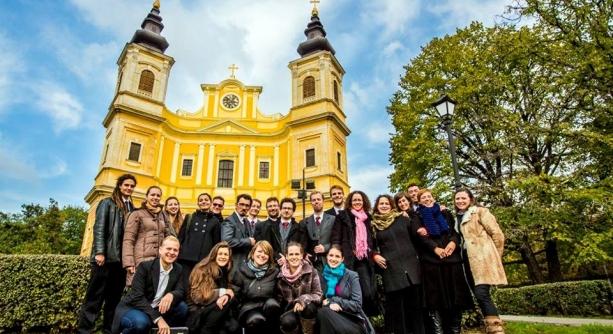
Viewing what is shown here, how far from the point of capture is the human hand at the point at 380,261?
4.57 metres

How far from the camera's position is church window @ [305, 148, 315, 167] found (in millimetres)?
24719

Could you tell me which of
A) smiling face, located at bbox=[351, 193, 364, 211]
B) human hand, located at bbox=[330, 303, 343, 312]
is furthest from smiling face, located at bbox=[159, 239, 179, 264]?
smiling face, located at bbox=[351, 193, 364, 211]

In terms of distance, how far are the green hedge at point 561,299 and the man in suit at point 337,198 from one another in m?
5.97

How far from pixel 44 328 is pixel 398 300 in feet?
18.2

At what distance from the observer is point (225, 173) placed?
26500mm

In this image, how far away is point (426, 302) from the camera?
432cm

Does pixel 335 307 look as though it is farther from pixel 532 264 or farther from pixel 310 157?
pixel 310 157

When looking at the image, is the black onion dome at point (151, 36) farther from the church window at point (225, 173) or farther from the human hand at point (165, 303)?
the human hand at point (165, 303)

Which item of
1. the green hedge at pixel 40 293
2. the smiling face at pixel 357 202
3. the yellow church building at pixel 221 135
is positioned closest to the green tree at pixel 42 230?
the yellow church building at pixel 221 135

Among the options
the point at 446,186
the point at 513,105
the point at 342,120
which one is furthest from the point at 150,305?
the point at 342,120

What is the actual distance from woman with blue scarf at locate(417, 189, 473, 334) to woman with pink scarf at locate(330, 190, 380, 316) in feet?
2.22

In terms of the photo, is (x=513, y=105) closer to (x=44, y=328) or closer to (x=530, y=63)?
(x=530, y=63)

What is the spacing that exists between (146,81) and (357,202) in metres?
25.2

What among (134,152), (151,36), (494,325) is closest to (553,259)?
(494,325)
